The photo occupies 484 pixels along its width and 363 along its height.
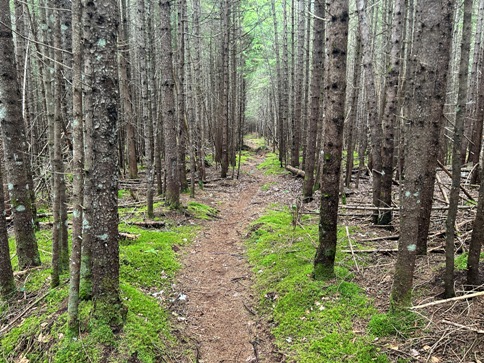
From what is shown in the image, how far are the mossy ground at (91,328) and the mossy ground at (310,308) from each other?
1691mm

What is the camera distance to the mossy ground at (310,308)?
3.93 m

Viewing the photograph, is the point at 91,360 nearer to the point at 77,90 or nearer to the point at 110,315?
the point at 110,315

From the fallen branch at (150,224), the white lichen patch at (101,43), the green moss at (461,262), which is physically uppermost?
the white lichen patch at (101,43)

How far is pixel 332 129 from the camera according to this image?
492cm

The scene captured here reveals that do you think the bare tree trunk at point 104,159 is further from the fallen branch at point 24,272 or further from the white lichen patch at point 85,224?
the fallen branch at point 24,272

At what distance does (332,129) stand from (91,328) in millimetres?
4288

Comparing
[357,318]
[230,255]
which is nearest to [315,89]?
[230,255]

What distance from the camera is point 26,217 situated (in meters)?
4.99

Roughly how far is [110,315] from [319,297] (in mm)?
3020

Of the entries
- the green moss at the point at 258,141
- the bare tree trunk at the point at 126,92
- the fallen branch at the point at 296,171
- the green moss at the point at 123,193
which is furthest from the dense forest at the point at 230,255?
the green moss at the point at 258,141

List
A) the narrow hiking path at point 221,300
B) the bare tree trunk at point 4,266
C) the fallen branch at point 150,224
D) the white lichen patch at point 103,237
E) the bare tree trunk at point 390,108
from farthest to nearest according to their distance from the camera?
the fallen branch at point 150,224, the bare tree trunk at point 390,108, the narrow hiking path at point 221,300, the bare tree trunk at point 4,266, the white lichen patch at point 103,237

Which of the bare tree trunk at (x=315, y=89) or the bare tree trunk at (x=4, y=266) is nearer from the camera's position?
the bare tree trunk at (x=4, y=266)

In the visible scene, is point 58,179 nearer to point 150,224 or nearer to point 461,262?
point 150,224

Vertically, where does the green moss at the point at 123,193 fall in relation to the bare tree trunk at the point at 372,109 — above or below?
below
